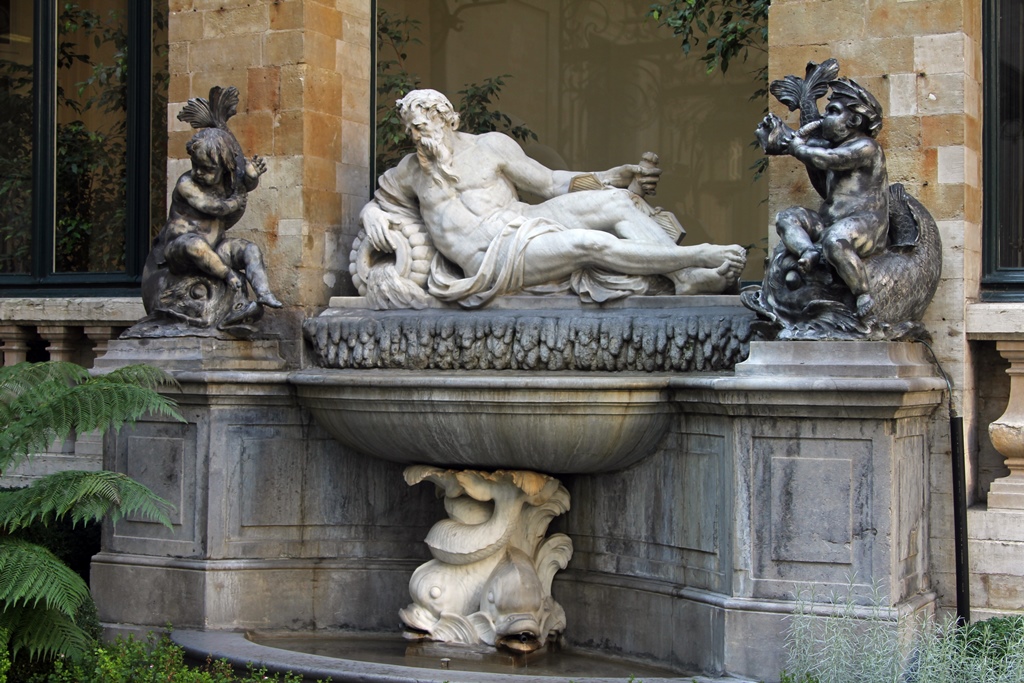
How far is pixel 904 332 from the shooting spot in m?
7.04

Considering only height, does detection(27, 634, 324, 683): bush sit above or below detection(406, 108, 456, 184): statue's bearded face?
below

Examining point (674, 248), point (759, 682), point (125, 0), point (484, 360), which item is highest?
point (125, 0)

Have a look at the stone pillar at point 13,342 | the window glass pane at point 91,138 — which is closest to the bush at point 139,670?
the stone pillar at point 13,342

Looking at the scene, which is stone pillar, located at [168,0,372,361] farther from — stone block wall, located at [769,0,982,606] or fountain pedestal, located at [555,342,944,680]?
stone block wall, located at [769,0,982,606]

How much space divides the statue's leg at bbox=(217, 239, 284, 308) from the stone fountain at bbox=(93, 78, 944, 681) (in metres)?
0.34

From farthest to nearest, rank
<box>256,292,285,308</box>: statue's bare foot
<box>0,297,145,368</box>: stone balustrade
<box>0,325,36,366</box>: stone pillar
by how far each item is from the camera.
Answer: <box>0,325,36,366</box>: stone pillar, <box>0,297,145,368</box>: stone balustrade, <box>256,292,285,308</box>: statue's bare foot

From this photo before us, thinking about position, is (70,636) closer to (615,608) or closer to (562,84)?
(615,608)

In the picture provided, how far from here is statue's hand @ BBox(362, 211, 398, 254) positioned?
874 centimetres

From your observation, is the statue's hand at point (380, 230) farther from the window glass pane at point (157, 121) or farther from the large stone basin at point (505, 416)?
the window glass pane at point (157, 121)

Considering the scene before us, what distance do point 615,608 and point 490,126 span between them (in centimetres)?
387

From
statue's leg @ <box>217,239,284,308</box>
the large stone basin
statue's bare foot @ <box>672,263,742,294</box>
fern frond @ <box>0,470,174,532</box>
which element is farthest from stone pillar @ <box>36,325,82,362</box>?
statue's bare foot @ <box>672,263,742,294</box>

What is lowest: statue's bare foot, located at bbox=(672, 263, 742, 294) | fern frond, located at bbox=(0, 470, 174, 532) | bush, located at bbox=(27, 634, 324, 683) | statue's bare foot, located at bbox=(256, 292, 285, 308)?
bush, located at bbox=(27, 634, 324, 683)

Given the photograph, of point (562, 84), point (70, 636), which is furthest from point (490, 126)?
point (70, 636)

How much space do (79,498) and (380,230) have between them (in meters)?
2.56
